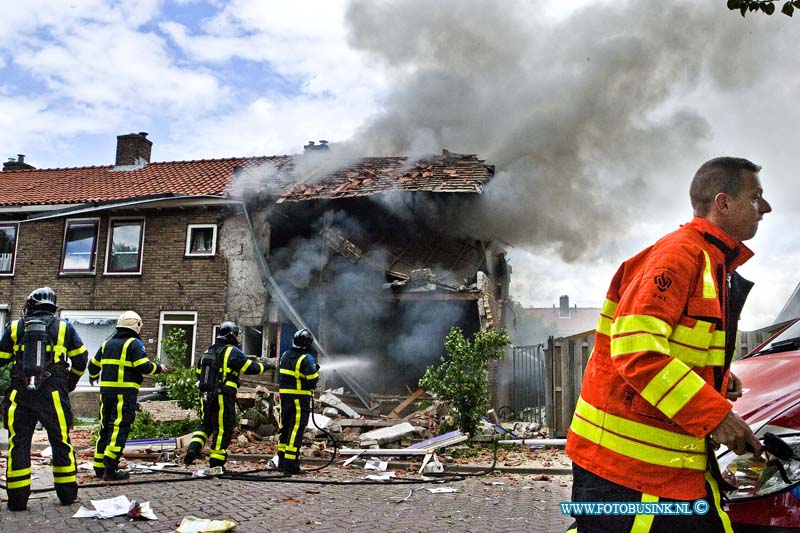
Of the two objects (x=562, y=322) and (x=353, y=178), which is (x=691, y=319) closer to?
(x=353, y=178)

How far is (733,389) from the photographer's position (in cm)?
225

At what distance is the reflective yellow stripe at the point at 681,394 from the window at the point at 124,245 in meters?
16.2

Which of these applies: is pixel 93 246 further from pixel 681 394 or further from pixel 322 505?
pixel 681 394

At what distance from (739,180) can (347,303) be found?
523 inches

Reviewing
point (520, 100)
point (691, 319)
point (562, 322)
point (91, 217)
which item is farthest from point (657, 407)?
point (562, 322)

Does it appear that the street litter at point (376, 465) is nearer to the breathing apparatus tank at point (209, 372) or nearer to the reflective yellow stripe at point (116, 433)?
the breathing apparatus tank at point (209, 372)

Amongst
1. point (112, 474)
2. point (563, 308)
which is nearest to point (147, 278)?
point (112, 474)

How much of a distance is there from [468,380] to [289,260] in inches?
263

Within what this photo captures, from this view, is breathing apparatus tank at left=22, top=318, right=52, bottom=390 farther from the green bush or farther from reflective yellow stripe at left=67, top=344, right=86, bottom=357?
the green bush

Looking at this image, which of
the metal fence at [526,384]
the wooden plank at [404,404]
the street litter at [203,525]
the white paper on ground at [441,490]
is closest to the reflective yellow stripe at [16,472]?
the street litter at [203,525]

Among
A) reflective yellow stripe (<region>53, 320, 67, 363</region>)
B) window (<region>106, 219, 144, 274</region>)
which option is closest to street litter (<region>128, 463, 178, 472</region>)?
reflective yellow stripe (<region>53, 320, 67, 363</region>)

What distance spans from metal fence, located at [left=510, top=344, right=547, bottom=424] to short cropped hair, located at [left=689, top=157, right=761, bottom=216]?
35.6ft

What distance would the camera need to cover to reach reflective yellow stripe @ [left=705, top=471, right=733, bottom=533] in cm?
190

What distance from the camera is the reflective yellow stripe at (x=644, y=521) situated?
6.19 ft
